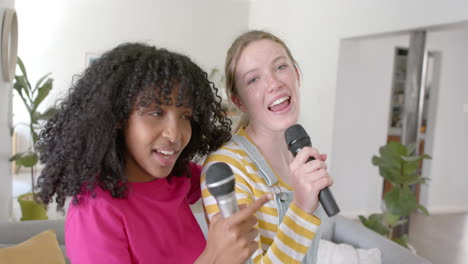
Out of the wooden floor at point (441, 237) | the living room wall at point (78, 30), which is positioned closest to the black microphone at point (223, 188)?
the wooden floor at point (441, 237)

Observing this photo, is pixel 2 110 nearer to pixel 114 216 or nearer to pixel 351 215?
pixel 114 216

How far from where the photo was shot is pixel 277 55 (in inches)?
46.4

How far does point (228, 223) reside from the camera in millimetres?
655

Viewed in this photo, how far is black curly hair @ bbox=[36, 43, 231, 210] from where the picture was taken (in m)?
0.81

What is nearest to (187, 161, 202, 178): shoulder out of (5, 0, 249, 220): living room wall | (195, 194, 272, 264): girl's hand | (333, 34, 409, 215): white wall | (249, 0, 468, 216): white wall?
(195, 194, 272, 264): girl's hand

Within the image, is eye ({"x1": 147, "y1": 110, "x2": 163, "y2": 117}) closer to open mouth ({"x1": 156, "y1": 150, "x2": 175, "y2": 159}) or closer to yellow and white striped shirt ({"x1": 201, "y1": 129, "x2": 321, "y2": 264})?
open mouth ({"x1": 156, "y1": 150, "x2": 175, "y2": 159})

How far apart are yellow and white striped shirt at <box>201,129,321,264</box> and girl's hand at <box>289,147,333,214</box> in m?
0.03

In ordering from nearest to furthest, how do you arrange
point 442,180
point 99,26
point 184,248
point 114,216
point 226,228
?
point 226,228, point 114,216, point 184,248, point 442,180, point 99,26

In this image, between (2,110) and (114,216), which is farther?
(2,110)

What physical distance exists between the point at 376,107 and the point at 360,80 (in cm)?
43

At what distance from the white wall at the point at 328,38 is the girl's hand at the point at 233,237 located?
339cm

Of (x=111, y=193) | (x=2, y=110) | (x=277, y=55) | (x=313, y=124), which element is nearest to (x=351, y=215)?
(x=313, y=124)

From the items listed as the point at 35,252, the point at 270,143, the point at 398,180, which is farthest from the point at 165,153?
the point at 398,180

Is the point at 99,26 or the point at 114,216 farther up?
the point at 99,26
